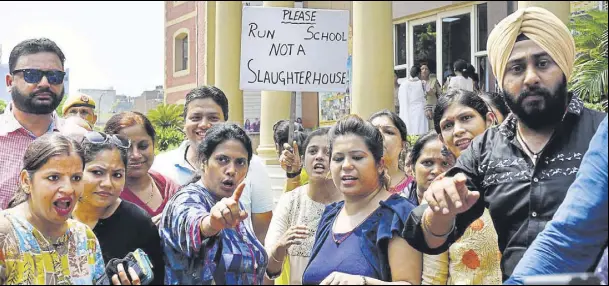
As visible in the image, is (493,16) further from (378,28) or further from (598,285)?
(598,285)

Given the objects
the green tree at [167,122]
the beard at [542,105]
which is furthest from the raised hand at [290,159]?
the green tree at [167,122]

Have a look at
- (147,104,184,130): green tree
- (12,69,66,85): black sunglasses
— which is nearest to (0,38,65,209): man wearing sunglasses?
(12,69,66,85): black sunglasses

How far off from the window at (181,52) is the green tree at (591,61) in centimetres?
2722

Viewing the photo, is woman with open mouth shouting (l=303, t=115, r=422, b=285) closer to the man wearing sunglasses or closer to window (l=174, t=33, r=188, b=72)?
the man wearing sunglasses

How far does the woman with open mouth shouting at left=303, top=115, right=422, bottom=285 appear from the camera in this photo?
10.2 feet

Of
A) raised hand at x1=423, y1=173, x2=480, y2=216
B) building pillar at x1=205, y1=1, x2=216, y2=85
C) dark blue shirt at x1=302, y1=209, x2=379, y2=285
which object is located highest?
building pillar at x1=205, y1=1, x2=216, y2=85

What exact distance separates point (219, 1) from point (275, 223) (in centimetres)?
1372

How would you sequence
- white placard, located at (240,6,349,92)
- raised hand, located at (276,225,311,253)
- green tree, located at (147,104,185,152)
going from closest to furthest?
raised hand, located at (276,225,311,253)
white placard, located at (240,6,349,92)
green tree, located at (147,104,185,152)

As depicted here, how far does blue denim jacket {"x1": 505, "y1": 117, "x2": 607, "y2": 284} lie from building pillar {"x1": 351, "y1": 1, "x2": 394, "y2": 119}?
11.2 meters

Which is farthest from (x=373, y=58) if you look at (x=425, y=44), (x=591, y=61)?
(x=591, y=61)

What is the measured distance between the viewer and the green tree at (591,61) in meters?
5.11

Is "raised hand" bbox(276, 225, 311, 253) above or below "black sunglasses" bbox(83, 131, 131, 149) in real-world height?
below

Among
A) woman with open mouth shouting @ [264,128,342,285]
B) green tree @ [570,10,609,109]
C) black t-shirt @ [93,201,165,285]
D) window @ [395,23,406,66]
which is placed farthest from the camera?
window @ [395,23,406,66]

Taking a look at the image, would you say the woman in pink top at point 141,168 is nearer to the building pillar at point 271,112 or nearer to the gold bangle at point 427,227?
the gold bangle at point 427,227
